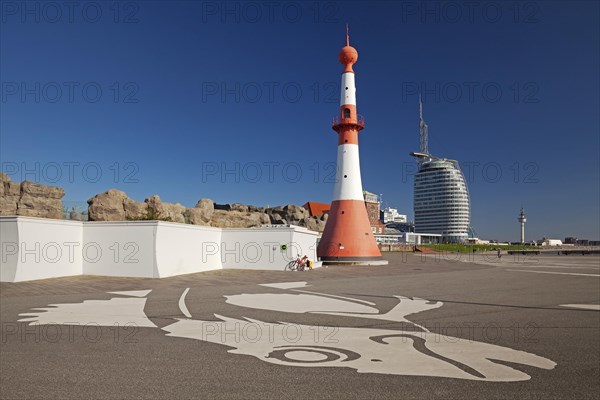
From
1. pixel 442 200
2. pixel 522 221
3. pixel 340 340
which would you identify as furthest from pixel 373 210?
pixel 340 340

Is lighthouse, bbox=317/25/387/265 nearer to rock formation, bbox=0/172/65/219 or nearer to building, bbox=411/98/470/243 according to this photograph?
rock formation, bbox=0/172/65/219

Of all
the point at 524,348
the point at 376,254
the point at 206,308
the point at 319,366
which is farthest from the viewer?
the point at 376,254

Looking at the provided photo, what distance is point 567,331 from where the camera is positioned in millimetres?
8570

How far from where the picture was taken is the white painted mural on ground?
6.16 metres

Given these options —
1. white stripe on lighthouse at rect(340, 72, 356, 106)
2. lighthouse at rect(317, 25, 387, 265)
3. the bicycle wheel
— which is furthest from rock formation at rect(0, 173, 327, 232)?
white stripe on lighthouse at rect(340, 72, 356, 106)

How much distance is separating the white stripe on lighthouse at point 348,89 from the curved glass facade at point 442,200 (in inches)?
5526

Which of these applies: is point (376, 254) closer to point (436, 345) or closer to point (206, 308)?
point (206, 308)

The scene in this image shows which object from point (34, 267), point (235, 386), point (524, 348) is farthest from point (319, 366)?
point (34, 267)

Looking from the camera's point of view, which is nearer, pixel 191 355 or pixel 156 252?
pixel 191 355

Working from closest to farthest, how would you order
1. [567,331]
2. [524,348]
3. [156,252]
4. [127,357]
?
1. [127,357]
2. [524,348]
3. [567,331]
4. [156,252]

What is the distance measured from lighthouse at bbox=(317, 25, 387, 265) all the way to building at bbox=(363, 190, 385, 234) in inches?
3664

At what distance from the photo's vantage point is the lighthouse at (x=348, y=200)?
31.4 metres

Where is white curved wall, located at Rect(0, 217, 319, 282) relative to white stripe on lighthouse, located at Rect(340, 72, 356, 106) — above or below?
below

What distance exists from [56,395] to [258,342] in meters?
3.48
